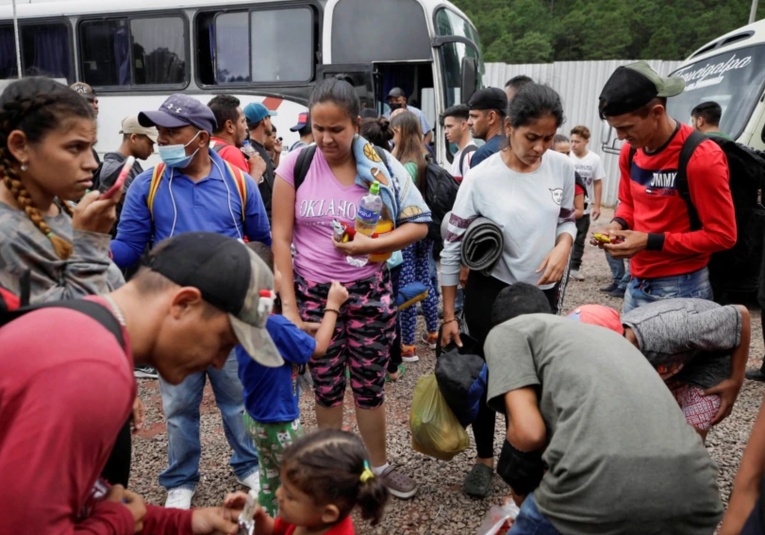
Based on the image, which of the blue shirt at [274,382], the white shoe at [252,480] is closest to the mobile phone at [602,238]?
the blue shirt at [274,382]

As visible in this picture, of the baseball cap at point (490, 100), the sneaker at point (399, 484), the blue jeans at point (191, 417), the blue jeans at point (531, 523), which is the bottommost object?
the sneaker at point (399, 484)

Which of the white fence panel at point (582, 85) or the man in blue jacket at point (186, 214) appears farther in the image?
the white fence panel at point (582, 85)

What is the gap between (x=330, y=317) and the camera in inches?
104

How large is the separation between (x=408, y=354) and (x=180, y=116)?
2935mm

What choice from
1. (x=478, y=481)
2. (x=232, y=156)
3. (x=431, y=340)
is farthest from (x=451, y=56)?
(x=478, y=481)

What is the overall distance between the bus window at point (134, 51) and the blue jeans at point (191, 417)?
7.27 meters

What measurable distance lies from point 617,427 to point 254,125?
4.15 metres

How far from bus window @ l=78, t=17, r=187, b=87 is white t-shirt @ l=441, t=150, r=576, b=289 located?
7357 mm

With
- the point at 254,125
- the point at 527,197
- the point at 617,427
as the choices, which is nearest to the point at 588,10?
the point at 254,125

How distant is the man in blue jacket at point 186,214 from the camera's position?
2793 mm

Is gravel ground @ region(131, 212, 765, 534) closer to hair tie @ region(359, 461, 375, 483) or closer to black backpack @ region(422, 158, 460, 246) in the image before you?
hair tie @ region(359, 461, 375, 483)

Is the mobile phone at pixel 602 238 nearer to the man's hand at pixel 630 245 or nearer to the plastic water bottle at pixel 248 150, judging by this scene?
the man's hand at pixel 630 245

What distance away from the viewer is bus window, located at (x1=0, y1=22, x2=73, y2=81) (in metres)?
9.45

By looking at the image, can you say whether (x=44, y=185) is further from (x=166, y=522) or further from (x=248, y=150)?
(x=248, y=150)
